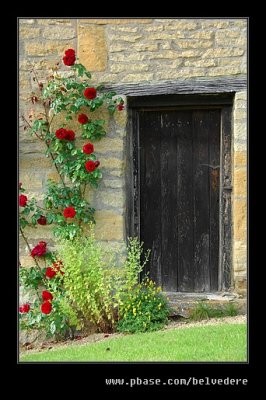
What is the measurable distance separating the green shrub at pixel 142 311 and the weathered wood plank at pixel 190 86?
1708 mm

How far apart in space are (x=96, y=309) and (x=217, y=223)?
1417 millimetres

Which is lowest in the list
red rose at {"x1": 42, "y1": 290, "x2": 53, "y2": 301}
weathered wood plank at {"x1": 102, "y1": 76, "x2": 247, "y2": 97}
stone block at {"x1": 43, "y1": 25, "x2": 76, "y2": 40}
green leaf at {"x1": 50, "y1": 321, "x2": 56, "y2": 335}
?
green leaf at {"x1": 50, "y1": 321, "x2": 56, "y2": 335}

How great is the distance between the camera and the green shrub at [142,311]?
523 centimetres

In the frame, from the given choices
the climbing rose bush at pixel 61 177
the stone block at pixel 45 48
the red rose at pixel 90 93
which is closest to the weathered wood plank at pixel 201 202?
the climbing rose bush at pixel 61 177

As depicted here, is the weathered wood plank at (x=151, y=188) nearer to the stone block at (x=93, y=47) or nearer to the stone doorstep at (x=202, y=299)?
the stone doorstep at (x=202, y=299)

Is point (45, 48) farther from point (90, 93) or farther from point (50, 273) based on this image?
point (50, 273)

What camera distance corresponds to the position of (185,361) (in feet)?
13.8

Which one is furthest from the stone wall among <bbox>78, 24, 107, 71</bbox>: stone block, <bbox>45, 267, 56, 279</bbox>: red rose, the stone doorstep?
<bbox>45, 267, 56, 279</bbox>: red rose

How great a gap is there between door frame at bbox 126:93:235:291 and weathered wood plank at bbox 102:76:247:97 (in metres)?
0.10

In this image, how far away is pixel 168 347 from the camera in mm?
4496

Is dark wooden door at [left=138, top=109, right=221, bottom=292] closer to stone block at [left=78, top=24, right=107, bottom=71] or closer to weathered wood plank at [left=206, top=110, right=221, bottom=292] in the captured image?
weathered wood plank at [left=206, top=110, right=221, bottom=292]

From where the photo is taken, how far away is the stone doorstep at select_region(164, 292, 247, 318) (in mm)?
5387

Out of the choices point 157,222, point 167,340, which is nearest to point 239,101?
point 157,222

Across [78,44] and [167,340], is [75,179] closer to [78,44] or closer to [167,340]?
Answer: [78,44]
